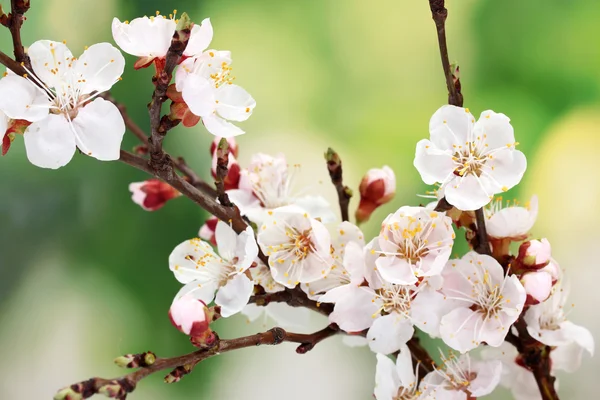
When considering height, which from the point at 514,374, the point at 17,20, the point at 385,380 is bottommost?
the point at 514,374

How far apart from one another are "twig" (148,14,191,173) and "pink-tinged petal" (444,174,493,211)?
27 centimetres

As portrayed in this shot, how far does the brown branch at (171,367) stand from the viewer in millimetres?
593

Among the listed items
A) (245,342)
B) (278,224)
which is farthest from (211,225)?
(245,342)

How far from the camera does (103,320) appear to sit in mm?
1342

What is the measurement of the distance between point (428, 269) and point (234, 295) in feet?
0.66

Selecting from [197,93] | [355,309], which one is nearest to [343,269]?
[355,309]

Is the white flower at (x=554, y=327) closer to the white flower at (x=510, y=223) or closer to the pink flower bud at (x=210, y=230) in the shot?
the white flower at (x=510, y=223)

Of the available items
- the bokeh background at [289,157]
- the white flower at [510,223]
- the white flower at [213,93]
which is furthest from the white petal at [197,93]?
the bokeh background at [289,157]

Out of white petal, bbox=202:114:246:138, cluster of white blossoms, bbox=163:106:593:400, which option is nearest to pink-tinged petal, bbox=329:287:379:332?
cluster of white blossoms, bbox=163:106:593:400

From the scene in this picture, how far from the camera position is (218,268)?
802mm

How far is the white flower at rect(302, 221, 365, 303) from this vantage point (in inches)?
29.8

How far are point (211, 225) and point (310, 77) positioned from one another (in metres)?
0.55

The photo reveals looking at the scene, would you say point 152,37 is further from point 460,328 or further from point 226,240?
point 460,328

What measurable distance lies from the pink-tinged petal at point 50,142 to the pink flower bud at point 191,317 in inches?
6.6
